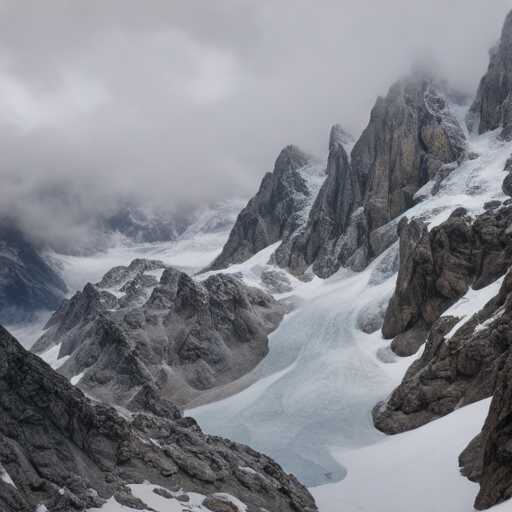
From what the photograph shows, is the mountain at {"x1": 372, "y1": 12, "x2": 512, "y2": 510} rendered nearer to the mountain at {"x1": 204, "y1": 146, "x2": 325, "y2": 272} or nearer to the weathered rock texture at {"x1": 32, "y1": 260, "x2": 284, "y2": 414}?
the weathered rock texture at {"x1": 32, "y1": 260, "x2": 284, "y2": 414}

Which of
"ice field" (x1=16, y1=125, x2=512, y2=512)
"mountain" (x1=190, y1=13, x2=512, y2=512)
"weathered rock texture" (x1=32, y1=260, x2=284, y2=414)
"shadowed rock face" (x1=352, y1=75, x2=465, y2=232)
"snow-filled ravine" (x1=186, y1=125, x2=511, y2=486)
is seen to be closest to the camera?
"ice field" (x1=16, y1=125, x2=512, y2=512)

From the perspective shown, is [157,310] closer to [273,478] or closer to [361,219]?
[361,219]

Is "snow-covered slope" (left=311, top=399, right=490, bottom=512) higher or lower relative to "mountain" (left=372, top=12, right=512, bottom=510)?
lower

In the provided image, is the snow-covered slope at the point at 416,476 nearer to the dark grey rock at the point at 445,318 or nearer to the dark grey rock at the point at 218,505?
the dark grey rock at the point at 445,318

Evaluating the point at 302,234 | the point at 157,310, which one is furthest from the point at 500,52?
the point at 157,310

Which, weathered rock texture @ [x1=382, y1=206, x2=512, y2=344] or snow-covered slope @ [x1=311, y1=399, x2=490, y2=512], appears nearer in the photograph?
snow-covered slope @ [x1=311, y1=399, x2=490, y2=512]

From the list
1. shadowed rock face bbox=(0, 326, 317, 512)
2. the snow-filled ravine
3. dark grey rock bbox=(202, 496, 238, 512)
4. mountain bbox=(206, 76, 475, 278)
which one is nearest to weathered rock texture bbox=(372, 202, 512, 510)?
the snow-filled ravine

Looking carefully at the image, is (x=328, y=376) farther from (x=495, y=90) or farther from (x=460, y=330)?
(x=495, y=90)
